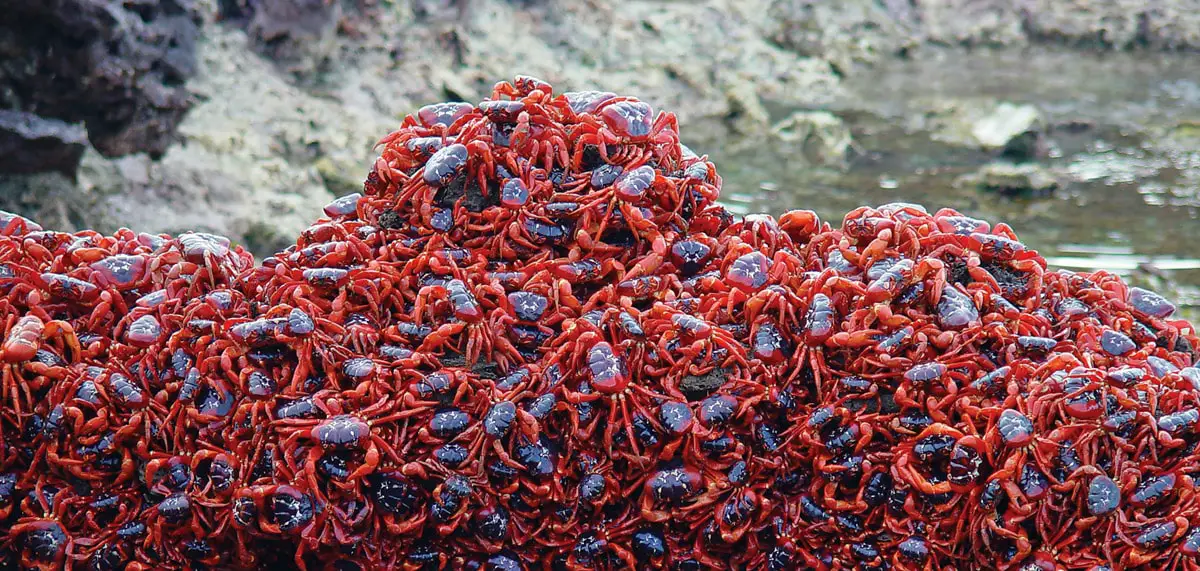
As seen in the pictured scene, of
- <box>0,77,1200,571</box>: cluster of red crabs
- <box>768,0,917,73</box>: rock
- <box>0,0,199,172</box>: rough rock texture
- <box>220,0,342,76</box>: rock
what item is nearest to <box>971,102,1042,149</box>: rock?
<box>768,0,917,73</box>: rock

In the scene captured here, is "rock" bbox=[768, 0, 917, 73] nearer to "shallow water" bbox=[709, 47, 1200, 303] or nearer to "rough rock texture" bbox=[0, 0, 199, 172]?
"shallow water" bbox=[709, 47, 1200, 303]

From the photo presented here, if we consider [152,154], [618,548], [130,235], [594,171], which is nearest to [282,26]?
[152,154]

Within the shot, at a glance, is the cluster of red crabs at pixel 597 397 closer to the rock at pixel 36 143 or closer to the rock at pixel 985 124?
the rock at pixel 36 143

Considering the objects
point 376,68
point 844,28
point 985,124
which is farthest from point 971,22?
point 376,68

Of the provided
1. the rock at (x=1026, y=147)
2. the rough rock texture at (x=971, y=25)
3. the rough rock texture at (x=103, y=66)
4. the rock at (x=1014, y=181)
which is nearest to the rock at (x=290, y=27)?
the rough rock texture at (x=103, y=66)

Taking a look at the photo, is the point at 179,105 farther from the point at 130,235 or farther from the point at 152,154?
the point at 130,235

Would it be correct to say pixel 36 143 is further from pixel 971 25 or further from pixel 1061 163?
pixel 971 25
